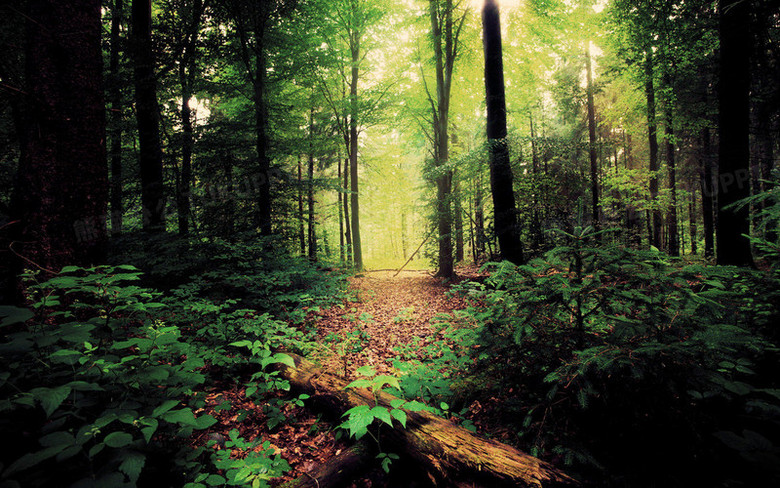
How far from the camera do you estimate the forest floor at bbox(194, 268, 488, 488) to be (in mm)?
2664

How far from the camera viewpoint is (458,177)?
8.17 metres

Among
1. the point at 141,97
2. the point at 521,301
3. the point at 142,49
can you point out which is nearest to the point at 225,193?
the point at 141,97

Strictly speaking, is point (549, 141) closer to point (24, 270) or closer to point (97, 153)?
point (97, 153)

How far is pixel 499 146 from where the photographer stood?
18.2ft

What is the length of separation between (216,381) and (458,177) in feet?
24.7

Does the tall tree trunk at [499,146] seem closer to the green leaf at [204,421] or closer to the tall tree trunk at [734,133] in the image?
the tall tree trunk at [734,133]

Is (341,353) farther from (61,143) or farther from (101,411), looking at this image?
(61,143)

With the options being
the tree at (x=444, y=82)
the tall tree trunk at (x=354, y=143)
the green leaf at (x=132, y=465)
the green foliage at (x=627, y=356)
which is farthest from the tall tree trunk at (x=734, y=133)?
the tall tree trunk at (x=354, y=143)

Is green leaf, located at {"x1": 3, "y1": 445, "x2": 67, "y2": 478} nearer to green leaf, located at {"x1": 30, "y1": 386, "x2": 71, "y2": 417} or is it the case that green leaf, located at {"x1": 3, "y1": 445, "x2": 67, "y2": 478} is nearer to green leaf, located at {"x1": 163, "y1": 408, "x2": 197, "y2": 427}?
green leaf, located at {"x1": 30, "y1": 386, "x2": 71, "y2": 417}

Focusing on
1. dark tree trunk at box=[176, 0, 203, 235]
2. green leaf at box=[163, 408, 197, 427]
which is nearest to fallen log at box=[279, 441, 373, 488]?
green leaf at box=[163, 408, 197, 427]

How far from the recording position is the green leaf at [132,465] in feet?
4.63

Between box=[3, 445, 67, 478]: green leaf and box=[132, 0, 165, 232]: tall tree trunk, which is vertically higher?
box=[132, 0, 165, 232]: tall tree trunk

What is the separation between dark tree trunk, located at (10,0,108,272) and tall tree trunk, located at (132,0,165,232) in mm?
3724

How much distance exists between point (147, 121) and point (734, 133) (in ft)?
43.7
